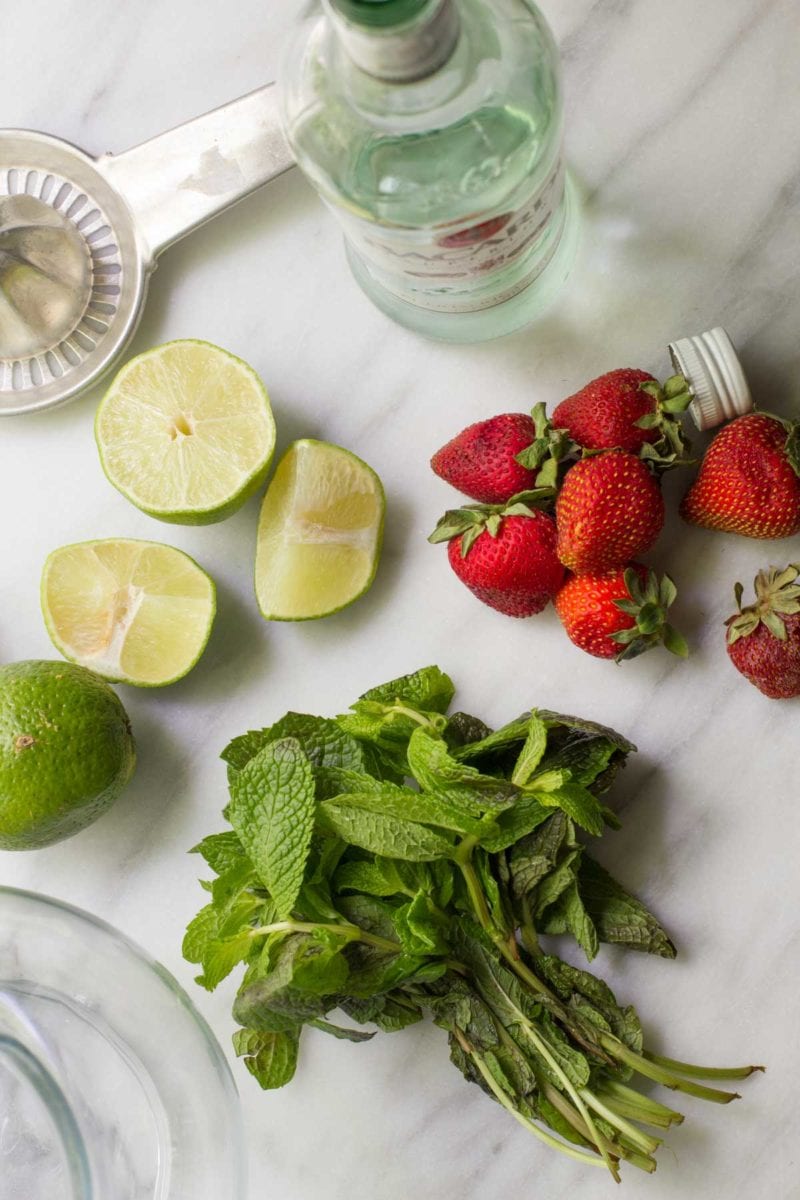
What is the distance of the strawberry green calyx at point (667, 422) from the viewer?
948 mm

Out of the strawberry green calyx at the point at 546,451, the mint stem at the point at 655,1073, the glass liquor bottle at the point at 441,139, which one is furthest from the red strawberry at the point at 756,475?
the mint stem at the point at 655,1073

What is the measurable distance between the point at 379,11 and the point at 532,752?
1.70 ft

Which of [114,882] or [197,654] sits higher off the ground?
[197,654]

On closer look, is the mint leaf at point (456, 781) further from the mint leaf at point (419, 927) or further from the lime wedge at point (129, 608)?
the lime wedge at point (129, 608)

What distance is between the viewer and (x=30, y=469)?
1122 millimetres

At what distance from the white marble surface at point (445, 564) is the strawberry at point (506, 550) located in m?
0.08

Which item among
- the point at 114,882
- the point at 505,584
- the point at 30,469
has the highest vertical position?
the point at 30,469

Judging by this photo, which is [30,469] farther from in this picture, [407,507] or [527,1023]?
[527,1023]

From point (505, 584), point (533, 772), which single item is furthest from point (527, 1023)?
point (505, 584)

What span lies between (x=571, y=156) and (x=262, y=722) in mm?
556

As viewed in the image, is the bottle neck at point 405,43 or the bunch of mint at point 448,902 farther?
the bunch of mint at point 448,902

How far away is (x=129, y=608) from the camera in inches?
41.5

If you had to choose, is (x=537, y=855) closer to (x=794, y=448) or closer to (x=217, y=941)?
(x=217, y=941)

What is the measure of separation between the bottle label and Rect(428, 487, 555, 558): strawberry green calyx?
6.3 inches
